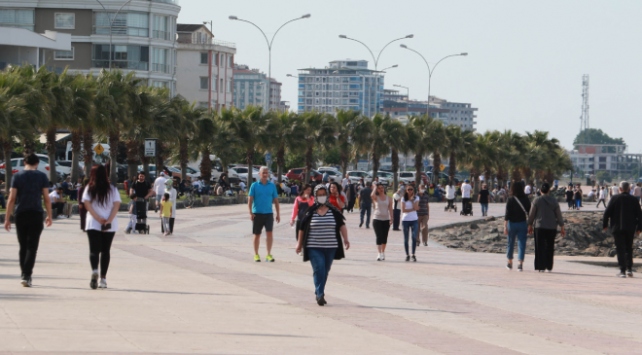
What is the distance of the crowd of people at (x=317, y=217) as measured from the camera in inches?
576

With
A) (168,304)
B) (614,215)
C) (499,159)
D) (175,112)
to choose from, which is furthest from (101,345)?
(499,159)

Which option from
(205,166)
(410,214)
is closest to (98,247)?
(410,214)

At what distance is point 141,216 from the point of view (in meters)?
29.7

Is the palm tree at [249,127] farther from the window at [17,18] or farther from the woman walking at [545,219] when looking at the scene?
the woman walking at [545,219]

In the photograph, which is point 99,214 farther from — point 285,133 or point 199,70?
point 199,70

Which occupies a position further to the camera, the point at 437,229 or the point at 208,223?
the point at 437,229

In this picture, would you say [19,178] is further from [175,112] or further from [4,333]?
[175,112]

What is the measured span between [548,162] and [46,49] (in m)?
40.1

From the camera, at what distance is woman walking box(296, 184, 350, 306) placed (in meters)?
14.4

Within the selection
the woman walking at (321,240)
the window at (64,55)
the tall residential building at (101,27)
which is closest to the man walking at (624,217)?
the woman walking at (321,240)

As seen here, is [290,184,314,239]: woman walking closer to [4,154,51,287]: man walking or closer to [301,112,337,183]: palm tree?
[4,154,51,287]: man walking

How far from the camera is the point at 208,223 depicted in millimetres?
37250

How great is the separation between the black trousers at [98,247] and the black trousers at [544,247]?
29.8ft

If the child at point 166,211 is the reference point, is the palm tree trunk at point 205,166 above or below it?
above
